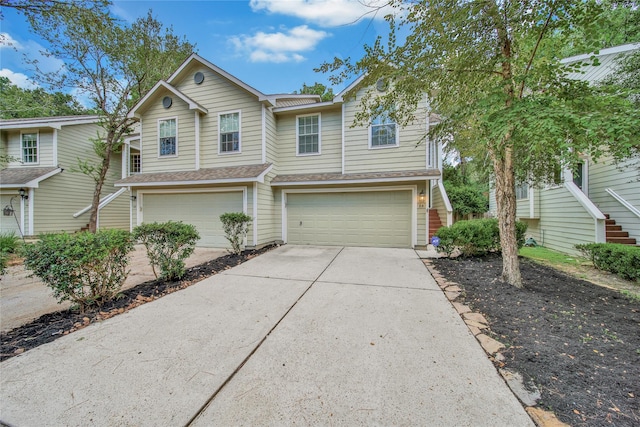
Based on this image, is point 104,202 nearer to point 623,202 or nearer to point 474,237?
point 474,237

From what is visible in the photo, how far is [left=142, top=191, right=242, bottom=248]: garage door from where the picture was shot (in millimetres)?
8453

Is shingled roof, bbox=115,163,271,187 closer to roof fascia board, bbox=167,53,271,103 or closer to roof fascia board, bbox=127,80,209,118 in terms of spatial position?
roof fascia board, bbox=127,80,209,118

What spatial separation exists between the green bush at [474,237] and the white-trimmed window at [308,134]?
5201 millimetres

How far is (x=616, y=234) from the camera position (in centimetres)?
690

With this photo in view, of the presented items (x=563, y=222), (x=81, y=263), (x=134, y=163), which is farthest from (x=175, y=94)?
(x=563, y=222)

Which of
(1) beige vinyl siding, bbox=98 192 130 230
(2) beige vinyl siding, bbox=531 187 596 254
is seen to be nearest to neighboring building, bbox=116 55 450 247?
(1) beige vinyl siding, bbox=98 192 130 230

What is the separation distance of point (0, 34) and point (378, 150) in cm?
853

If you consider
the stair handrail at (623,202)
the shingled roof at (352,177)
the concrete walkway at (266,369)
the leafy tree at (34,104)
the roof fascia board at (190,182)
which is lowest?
the concrete walkway at (266,369)

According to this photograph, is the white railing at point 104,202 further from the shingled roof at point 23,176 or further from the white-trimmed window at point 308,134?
the white-trimmed window at point 308,134

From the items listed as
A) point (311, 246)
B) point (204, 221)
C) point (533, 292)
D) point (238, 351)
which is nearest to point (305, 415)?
point (238, 351)

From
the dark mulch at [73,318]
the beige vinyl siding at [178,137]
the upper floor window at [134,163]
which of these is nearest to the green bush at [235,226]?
the dark mulch at [73,318]

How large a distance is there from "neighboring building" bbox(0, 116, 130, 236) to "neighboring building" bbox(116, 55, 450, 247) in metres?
3.44

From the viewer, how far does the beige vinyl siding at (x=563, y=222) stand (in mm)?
→ 6783

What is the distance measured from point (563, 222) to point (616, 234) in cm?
111
